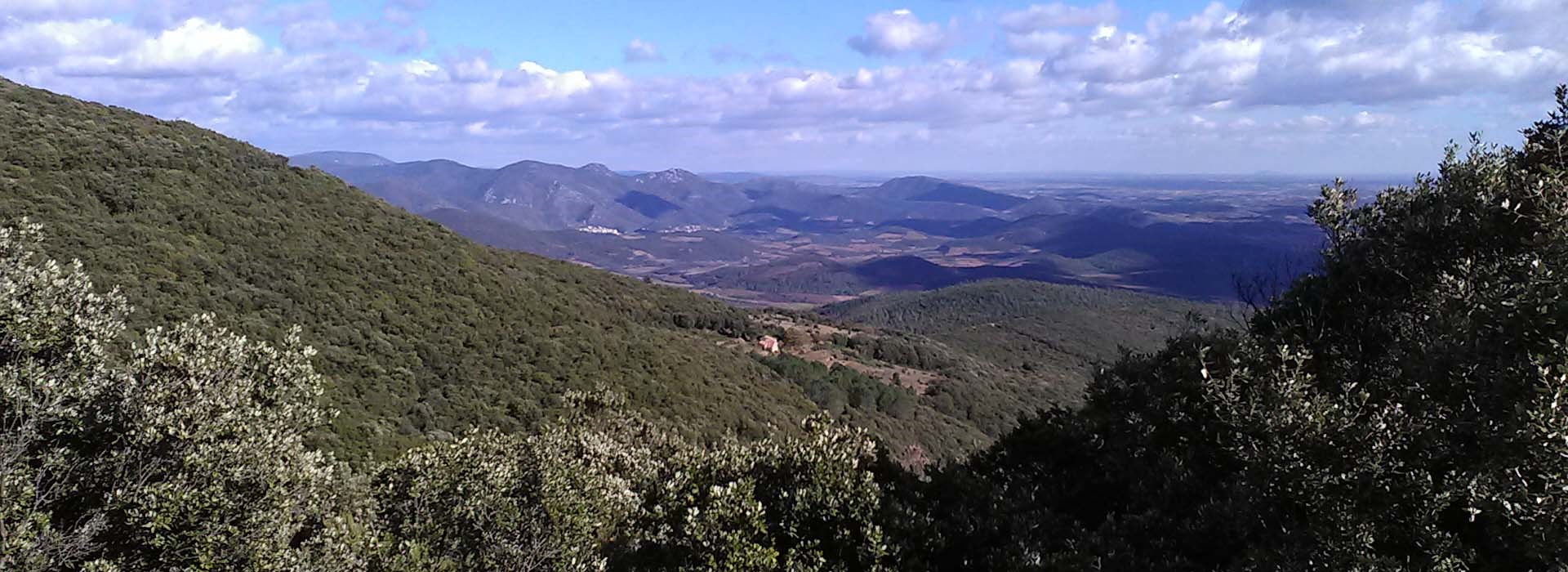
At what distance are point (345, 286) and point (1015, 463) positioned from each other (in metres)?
32.6

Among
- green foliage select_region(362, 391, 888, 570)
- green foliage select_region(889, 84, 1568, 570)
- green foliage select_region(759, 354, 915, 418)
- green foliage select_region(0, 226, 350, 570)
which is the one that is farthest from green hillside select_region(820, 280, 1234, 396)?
green foliage select_region(0, 226, 350, 570)

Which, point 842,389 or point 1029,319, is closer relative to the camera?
point 842,389

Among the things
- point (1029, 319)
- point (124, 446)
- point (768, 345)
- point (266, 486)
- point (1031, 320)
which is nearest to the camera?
point (124, 446)

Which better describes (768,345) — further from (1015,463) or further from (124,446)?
(124,446)

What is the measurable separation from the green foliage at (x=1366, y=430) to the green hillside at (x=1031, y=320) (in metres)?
58.1

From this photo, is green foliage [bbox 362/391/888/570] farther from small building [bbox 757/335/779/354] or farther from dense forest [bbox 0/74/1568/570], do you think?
small building [bbox 757/335/779/354]

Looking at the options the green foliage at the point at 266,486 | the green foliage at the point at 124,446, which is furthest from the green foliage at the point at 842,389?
the green foliage at the point at 124,446

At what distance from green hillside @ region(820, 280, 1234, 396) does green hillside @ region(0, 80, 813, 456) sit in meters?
44.5

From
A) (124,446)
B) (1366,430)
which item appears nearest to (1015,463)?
(1366,430)

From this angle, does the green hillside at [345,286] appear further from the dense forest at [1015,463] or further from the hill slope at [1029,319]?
the hill slope at [1029,319]

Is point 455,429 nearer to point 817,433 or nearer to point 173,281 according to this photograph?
point 173,281

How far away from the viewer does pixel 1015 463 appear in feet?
41.7

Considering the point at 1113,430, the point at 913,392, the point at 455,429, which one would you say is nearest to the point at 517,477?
the point at 1113,430

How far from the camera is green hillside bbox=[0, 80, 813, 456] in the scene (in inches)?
1039
